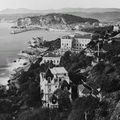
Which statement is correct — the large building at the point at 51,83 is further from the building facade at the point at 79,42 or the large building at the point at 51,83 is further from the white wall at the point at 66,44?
the building facade at the point at 79,42

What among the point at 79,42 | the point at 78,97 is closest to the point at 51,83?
the point at 78,97

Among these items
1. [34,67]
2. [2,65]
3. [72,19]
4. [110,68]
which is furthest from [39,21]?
[110,68]

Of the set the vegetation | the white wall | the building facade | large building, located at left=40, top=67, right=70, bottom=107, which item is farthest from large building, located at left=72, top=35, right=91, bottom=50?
large building, located at left=40, top=67, right=70, bottom=107

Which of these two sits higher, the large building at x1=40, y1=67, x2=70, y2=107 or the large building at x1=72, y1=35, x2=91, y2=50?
the large building at x1=40, y1=67, x2=70, y2=107

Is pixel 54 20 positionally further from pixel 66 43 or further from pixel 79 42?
pixel 66 43

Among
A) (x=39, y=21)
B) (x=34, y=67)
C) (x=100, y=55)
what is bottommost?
(x=39, y=21)

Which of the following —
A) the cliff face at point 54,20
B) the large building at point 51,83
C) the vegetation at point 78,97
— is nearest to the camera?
the vegetation at point 78,97

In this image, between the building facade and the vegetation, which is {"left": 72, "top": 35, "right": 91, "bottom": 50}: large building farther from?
the vegetation

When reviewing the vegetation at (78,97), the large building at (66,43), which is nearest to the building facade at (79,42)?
the large building at (66,43)

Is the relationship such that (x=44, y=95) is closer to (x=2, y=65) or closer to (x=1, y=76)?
(x=1, y=76)

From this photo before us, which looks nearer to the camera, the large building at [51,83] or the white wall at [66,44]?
the large building at [51,83]

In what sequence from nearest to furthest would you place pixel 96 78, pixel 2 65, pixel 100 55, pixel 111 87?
pixel 111 87 → pixel 96 78 → pixel 100 55 → pixel 2 65
